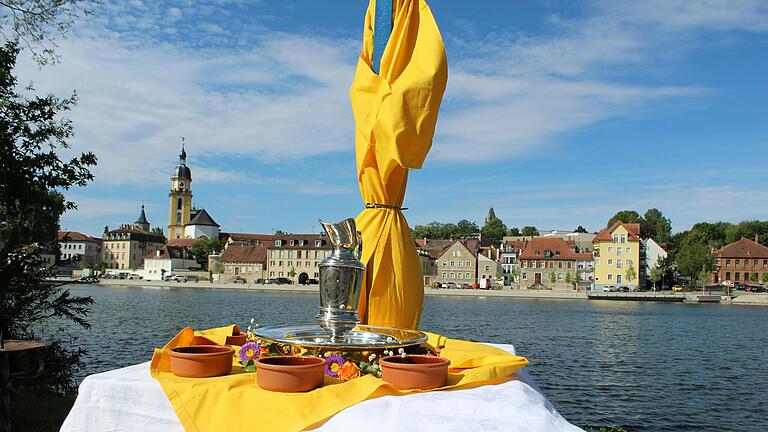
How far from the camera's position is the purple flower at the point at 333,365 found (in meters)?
4.13

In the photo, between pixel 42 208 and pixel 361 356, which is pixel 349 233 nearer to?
pixel 361 356

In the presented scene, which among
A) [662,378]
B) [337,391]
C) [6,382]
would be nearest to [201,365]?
[337,391]

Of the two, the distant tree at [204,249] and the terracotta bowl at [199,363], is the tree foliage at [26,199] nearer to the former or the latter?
the terracotta bowl at [199,363]

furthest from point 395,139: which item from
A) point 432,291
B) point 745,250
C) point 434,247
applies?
point 745,250

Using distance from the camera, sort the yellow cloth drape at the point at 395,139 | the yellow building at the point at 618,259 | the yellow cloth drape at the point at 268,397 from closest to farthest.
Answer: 1. the yellow cloth drape at the point at 268,397
2. the yellow cloth drape at the point at 395,139
3. the yellow building at the point at 618,259

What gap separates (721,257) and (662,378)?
266 feet

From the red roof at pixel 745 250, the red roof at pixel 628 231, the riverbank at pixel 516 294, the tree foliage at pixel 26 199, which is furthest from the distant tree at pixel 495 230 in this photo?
the tree foliage at pixel 26 199

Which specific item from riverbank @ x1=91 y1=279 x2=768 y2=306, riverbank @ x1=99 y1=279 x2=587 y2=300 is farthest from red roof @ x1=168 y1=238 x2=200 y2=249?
riverbank @ x1=91 y1=279 x2=768 y2=306

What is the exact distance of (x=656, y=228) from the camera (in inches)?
4493

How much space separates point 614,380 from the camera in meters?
19.5

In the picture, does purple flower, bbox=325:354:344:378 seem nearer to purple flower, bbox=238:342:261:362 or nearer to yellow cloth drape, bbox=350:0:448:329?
purple flower, bbox=238:342:261:362

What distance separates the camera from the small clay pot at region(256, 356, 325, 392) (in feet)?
12.0

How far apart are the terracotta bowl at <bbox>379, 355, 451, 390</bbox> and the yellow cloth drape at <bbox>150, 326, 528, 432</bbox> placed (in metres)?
0.07

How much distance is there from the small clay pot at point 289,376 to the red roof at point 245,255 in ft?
328
